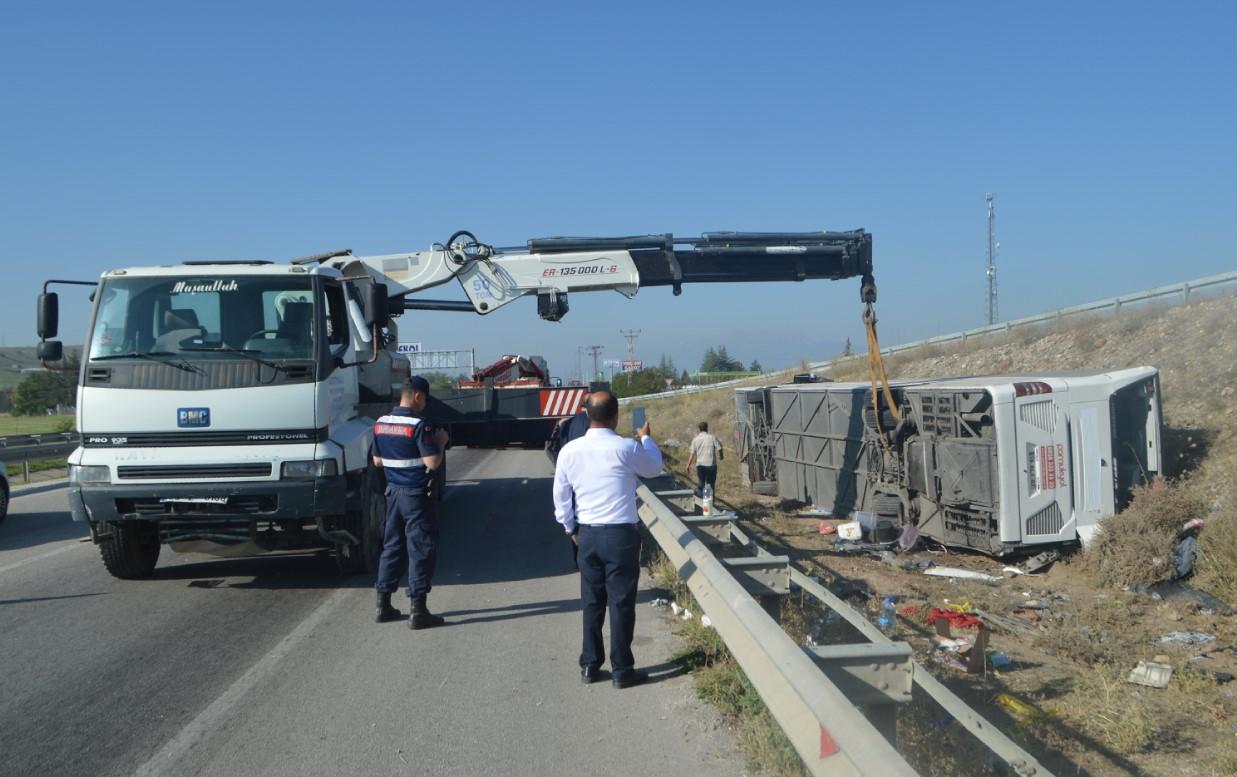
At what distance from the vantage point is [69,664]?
5.94 m

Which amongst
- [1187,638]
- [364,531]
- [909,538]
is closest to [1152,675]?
[1187,638]

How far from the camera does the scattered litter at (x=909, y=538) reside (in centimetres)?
1014

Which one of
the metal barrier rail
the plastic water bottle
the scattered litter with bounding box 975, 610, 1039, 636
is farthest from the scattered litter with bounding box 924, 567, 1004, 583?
the metal barrier rail

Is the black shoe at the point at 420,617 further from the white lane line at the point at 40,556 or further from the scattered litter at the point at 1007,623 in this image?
the white lane line at the point at 40,556

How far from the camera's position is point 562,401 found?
12.1 metres

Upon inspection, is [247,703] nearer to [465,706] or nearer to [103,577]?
[465,706]

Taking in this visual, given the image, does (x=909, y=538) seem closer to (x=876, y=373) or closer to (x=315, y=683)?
(x=876, y=373)

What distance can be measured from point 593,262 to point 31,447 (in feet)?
52.6

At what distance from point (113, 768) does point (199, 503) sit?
3480mm

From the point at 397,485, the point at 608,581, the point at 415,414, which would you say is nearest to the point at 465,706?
the point at 608,581

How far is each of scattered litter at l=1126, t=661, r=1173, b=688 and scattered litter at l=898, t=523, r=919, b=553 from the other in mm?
4331

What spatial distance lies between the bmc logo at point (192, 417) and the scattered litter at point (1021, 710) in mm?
6349

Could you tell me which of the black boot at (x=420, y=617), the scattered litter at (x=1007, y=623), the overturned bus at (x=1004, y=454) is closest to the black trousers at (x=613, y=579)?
the black boot at (x=420, y=617)

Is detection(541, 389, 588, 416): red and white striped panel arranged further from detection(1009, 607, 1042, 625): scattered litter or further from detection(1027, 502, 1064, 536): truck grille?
detection(1009, 607, 1042, 625): scattered litter
